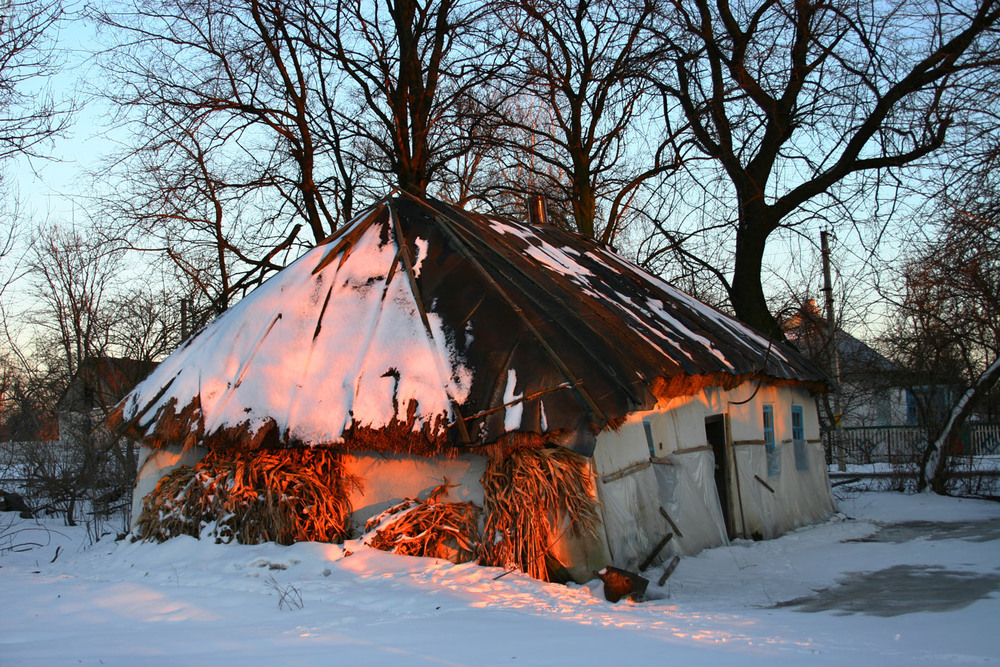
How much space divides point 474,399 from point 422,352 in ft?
2.93

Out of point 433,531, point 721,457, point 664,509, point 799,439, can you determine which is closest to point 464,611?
point 433,531

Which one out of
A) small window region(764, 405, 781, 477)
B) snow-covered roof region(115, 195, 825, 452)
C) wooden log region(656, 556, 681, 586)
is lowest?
wooden log region(656, 556, 681, 586)

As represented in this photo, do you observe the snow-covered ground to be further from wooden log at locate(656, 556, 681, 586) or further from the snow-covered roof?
the snow-covered roof

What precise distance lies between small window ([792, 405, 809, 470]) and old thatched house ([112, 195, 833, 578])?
2538 millimetres

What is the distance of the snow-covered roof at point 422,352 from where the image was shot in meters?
7.38

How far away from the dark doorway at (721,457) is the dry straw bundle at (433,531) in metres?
4.13

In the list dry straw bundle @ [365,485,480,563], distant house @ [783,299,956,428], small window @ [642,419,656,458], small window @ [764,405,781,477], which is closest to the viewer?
dry straw bundle @ [365,485,480,563]

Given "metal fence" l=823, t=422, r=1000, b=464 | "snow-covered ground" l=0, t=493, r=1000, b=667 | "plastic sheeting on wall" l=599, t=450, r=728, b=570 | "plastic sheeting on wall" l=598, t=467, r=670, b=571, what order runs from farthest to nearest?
"metal fence" l=823, t=422, r=1000, b=464, "plastic sheeting on wall" l=599, t=450, r=728, b=570, "plastic sheeting on wall" l=598, t=467, r=670, b=571, "snow-covered ground" l=0, t=493, r=1000, b=667

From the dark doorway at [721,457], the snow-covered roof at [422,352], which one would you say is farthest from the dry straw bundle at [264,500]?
the dark doorway at [721,457]

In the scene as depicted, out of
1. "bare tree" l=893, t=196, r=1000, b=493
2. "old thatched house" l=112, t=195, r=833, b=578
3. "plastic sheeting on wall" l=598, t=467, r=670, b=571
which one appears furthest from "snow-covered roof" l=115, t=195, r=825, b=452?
"bare tree" l=893, t=196, r=1000, b=493

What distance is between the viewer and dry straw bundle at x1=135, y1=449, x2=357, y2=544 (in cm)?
779

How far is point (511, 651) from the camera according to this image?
450 centimetres

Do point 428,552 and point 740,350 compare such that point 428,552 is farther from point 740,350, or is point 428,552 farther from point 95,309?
point 95,309

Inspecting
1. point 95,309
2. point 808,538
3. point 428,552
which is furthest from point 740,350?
point 95,309
